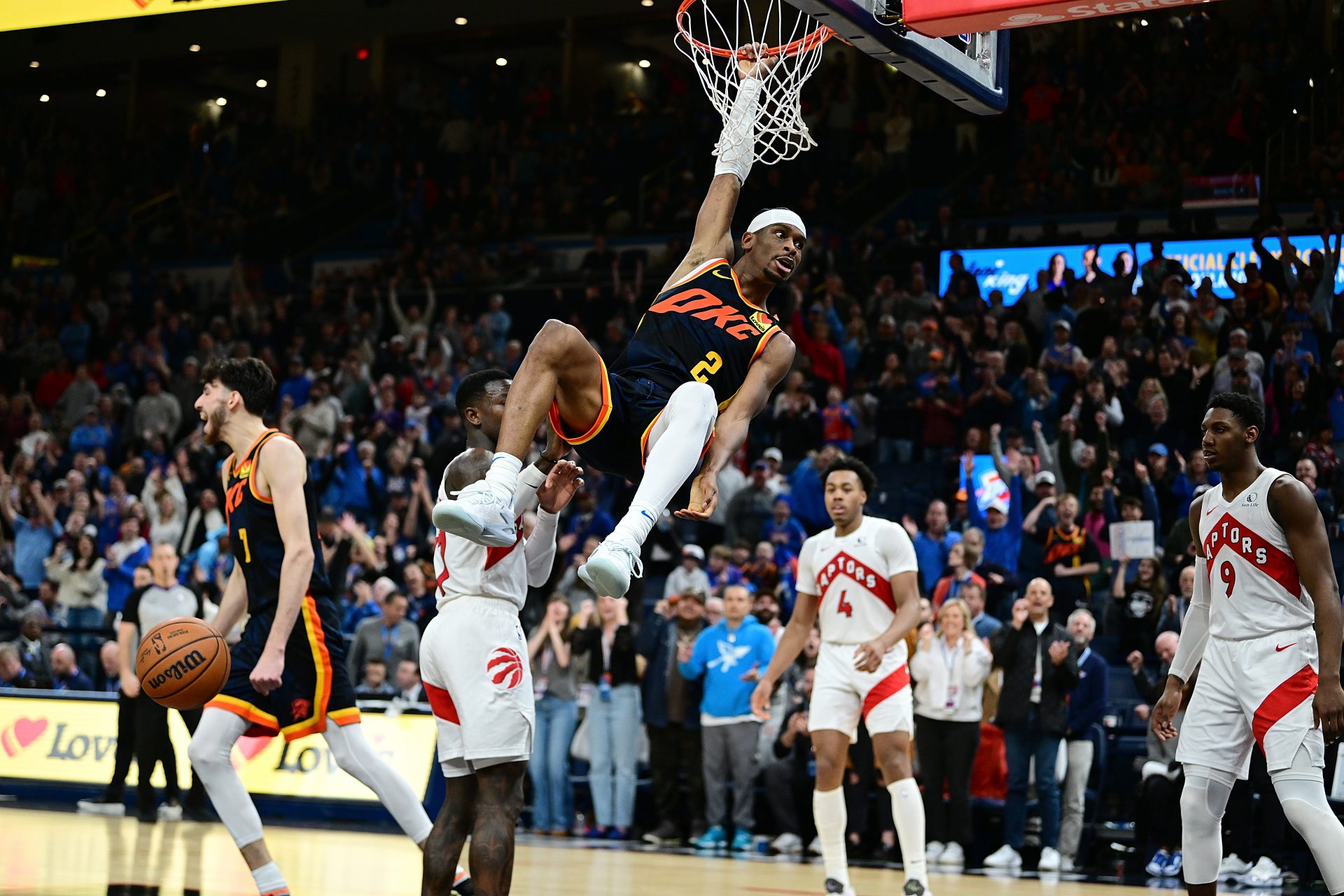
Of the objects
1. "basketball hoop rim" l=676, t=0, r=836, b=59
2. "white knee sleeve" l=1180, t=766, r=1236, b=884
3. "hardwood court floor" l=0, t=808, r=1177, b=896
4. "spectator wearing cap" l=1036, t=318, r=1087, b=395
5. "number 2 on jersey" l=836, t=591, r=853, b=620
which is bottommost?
"hardwood court floor" l=0, t=808, r=1177, b=896

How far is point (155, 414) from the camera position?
20.7 metres

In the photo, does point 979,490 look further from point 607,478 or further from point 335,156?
point 335,156

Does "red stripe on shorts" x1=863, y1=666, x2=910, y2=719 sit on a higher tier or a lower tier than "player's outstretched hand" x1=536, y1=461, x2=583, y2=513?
lower

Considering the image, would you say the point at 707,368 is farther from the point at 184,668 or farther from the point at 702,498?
the point at 184,668

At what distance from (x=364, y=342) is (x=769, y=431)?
6339 mm

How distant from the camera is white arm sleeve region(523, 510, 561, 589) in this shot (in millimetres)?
6844

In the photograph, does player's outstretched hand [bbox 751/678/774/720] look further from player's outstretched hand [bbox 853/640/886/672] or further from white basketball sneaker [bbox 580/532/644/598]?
white basketball sneaker [bbox 580/532/644/598]

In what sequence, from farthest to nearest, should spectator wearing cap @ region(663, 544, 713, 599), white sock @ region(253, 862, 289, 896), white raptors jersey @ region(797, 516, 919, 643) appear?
spectator wearing cap @ region(663, 544, 713, 599) < white raptors jersey @ region(797, 516, 919, 643) < white sock @ region(253, 862, 289, 896)

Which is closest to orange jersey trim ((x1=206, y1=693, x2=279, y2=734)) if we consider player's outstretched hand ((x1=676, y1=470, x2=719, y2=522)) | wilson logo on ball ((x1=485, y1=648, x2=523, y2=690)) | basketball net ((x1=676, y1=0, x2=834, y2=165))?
wilson logo on ball ((x1=485, y1=648, x2=523, y2=690))

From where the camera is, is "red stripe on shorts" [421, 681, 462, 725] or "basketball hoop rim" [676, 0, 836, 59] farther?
"basketball hoop rim" [676, 0, 836, 59]

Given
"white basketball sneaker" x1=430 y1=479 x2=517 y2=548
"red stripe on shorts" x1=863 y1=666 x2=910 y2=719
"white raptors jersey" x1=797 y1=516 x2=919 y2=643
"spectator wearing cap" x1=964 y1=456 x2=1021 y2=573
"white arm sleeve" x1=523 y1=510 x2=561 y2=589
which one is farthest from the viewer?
"spectator wearing cap" x1=964 y1=456 x2=1021 y2=573

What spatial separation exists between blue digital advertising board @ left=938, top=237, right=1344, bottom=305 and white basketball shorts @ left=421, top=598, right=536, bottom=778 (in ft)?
37.7

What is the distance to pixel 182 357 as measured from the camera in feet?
74.3

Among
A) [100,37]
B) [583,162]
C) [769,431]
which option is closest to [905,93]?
[583,162]
